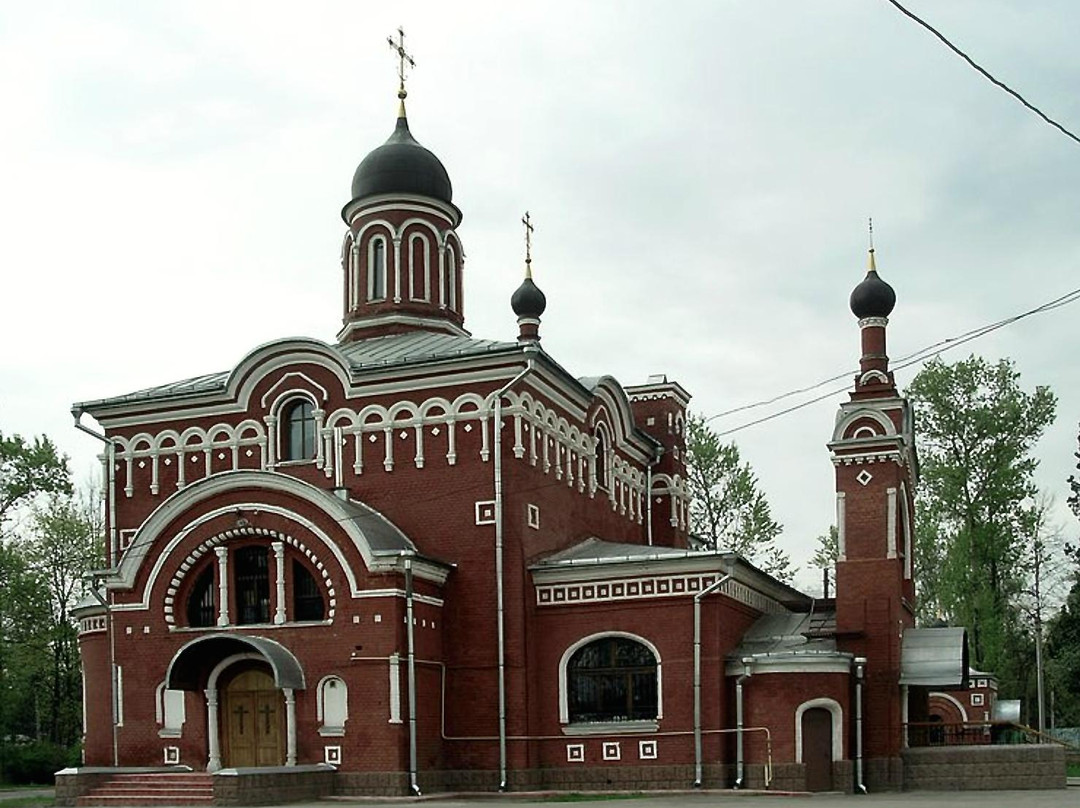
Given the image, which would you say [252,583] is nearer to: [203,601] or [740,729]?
[203,601]

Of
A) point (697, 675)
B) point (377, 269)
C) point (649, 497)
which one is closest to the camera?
point (697, 675)

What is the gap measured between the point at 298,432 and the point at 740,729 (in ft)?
31.2

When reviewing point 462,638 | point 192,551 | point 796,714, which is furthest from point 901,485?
point 192,551

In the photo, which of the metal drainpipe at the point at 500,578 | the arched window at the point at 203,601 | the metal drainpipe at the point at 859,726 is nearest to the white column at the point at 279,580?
the arched window at the point at 203,601

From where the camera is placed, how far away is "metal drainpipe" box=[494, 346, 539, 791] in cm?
2464

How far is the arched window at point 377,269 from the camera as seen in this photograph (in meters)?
30.3

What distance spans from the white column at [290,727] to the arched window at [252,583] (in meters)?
1.53

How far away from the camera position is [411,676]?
77.7 feet

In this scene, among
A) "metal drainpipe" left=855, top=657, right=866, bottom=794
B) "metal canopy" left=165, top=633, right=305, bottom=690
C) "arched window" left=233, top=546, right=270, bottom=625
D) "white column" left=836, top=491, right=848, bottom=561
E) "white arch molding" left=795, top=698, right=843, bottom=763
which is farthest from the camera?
"white column" left=836, top=491, right=848, bottom=561

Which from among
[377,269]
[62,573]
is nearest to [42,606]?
[62,573]

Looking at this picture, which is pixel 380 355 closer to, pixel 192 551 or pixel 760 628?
pixel 192 551

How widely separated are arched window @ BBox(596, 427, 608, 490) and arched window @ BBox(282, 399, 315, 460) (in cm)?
596

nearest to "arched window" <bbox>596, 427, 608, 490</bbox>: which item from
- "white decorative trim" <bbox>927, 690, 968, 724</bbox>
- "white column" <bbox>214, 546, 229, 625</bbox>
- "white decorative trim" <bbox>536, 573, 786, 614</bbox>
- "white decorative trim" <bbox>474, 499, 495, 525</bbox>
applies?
"white decorative trim" <bbox>536, 573, 786, 614</bbox>

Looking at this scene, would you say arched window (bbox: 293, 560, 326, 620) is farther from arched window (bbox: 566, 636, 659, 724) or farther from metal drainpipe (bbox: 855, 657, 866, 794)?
metal drainpipe (bbox: 855, 657, 866, 794)
